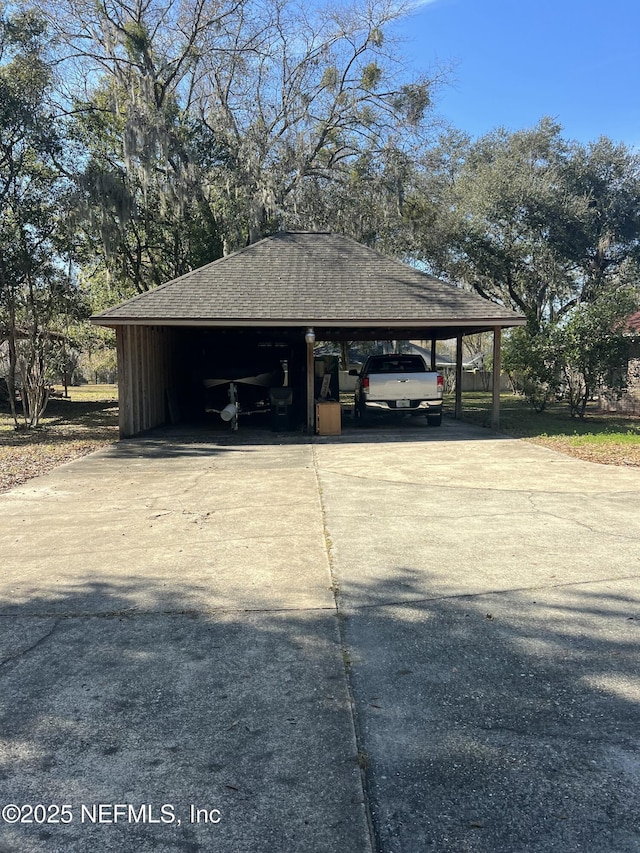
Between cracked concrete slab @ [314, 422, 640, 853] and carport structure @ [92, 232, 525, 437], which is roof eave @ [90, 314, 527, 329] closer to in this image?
carport structure @ [92, 232, 525, 437]

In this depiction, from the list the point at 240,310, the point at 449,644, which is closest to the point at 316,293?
the point at 240,310

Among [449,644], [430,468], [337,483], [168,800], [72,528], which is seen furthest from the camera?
[430,468]

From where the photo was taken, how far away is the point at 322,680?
3098 millimetres

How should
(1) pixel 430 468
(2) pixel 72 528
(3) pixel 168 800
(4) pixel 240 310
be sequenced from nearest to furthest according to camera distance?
(3) pixel 168 800
(2) pixel 72 528
(1) pixel 430 468
(4) pixel 240 310

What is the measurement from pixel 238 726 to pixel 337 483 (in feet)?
18.2

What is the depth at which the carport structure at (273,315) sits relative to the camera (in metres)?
12.8

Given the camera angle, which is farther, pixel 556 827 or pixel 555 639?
pixel 555 639

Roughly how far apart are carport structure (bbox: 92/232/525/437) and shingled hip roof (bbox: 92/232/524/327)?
24mm

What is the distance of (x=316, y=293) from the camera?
545 inches

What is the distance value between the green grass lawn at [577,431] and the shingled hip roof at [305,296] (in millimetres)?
2727

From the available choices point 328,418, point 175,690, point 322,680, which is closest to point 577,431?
point 328,418

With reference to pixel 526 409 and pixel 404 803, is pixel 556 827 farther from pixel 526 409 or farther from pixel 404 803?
pixel 526 409

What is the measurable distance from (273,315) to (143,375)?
381 cm

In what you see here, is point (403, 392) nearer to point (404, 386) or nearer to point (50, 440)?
point (404, 386)
